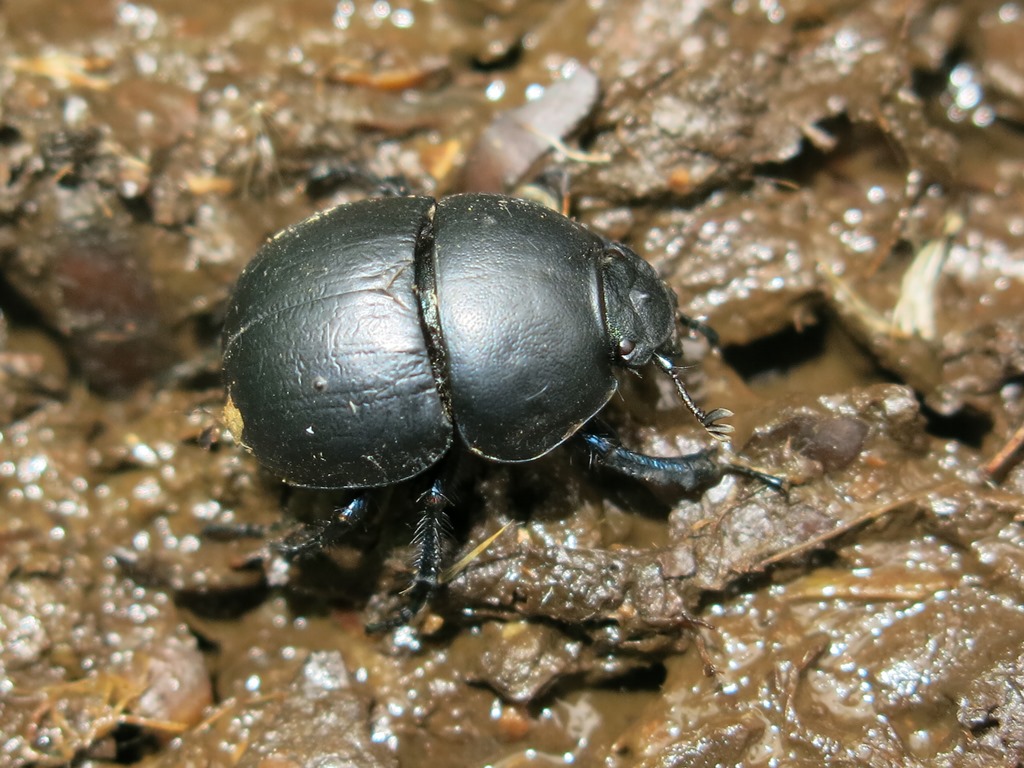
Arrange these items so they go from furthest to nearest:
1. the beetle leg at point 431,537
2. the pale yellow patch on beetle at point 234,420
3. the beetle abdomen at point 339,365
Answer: the beetle leg at point 431,537
the pale yellow patch on beetle at point 234,420
the beetle abdomen at point 339,365

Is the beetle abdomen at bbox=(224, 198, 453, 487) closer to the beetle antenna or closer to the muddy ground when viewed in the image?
the muddy ground

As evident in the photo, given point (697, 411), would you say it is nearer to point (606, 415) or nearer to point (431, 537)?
point (606, 415)

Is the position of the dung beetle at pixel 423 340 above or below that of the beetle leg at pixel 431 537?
above

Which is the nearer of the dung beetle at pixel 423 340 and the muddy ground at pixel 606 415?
the dung beetle at pixel 423 340

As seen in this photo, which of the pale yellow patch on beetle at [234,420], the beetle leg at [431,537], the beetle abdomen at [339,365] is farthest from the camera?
the beetle leg at [431,537]

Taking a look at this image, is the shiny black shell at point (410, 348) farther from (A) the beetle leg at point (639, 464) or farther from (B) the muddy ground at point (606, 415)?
(B) the muddy ground at point (606, 415)

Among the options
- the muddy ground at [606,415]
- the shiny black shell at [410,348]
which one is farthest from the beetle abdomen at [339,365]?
the muddy ground at [606,415]

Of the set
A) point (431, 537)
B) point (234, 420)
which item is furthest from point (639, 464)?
point (234, 420)

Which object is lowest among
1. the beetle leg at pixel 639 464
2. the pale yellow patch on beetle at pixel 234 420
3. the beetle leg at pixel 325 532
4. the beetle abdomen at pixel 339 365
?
the beetle leg at pixel 325 532

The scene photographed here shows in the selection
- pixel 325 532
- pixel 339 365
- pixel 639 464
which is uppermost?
pixel 339 365

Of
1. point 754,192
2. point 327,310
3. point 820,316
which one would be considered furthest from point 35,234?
point 820,316
